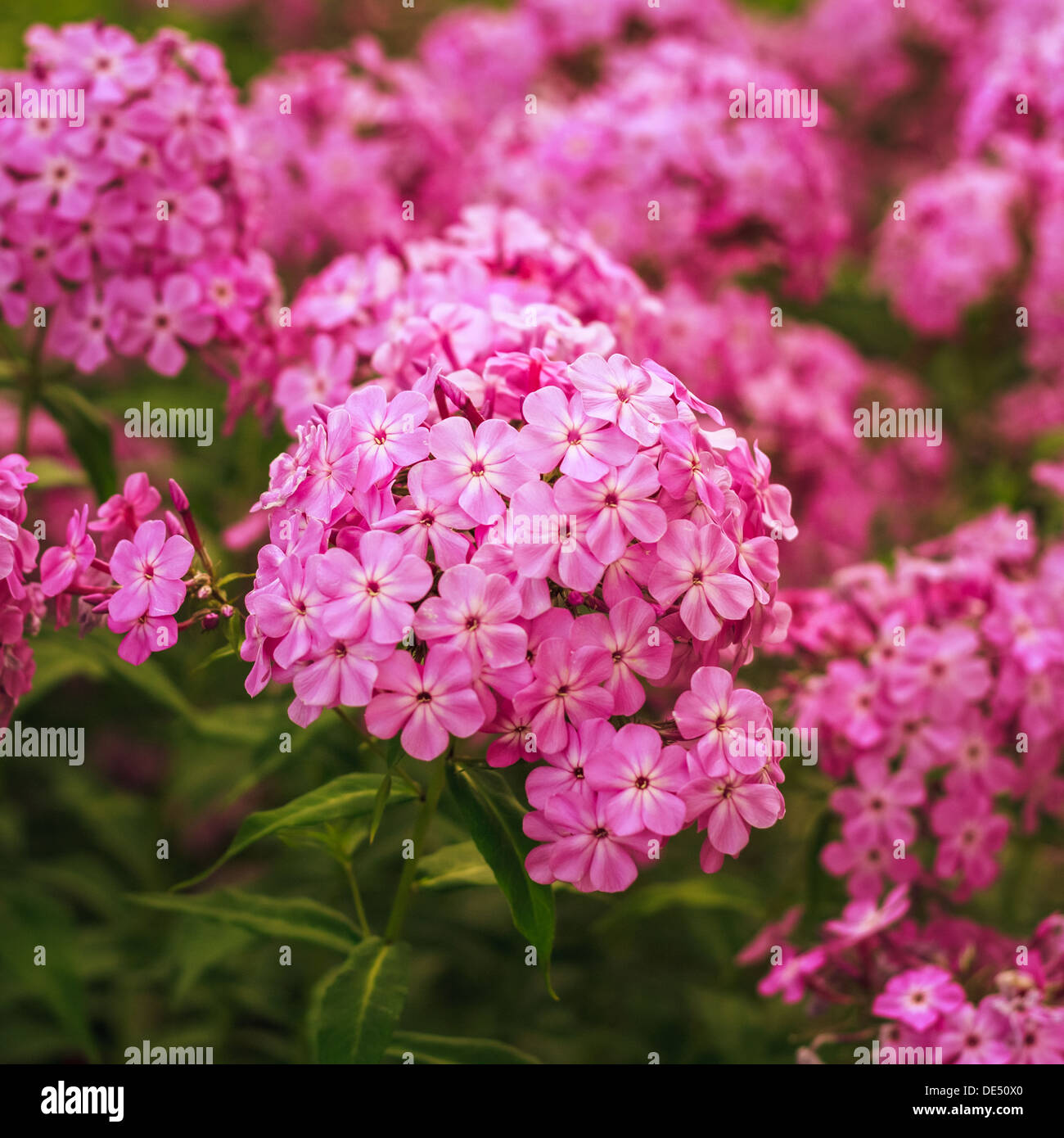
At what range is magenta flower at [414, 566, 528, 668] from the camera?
4.56ft

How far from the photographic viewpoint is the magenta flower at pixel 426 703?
1376 mm

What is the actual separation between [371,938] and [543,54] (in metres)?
3.15

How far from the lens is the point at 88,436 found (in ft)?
7.43

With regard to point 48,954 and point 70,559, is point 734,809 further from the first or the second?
point 48,954

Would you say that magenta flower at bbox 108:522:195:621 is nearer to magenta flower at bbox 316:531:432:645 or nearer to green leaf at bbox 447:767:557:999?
magenta flower at bbox 316:531:432:645

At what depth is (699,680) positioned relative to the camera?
1451mm

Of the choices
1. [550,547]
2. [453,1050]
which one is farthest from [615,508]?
[453,1050]

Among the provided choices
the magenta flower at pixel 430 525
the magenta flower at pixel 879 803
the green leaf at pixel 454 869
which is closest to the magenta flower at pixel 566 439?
the magenta flower at pixel 430 525

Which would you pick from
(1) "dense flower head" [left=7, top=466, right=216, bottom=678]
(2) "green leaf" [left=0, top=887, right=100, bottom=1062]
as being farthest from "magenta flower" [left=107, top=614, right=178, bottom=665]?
(2) "green leaf" [left=0, top=887, right=100, bottom=1062]

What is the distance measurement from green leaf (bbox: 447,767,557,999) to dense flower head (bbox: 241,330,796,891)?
0.20 feet

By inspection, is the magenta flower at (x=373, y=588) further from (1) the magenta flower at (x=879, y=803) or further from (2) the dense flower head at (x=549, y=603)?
(1) the magenta flower at (x=879, y=803)
